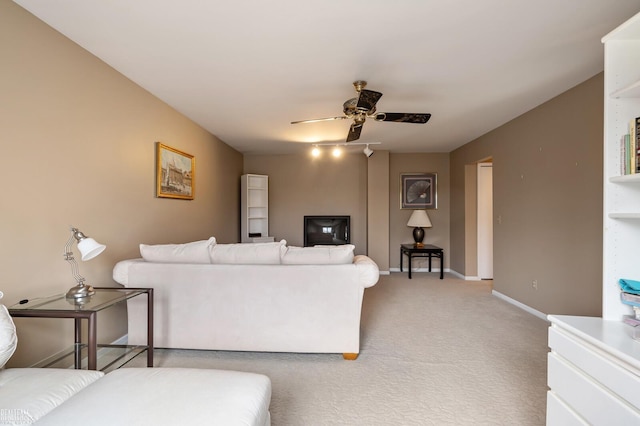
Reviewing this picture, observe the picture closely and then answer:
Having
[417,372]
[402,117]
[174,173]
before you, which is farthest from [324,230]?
[417,372]

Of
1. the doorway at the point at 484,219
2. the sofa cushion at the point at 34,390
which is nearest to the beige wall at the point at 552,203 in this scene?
the doorway at the point at 484,219

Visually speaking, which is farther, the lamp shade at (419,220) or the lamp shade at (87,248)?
the lamp shade at (419,220)

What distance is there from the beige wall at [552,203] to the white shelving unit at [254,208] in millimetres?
4089

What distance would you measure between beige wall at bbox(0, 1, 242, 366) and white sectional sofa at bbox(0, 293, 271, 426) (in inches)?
33.9

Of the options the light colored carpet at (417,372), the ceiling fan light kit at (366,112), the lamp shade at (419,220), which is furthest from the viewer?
the lamp shade at (419,220)

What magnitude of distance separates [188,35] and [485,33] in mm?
2074

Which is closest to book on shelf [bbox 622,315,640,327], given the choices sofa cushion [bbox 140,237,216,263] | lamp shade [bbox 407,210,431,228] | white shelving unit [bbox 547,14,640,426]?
white shelving unit [bbox 547,14,640,426]

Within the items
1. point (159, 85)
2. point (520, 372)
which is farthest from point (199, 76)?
point (520, 372)

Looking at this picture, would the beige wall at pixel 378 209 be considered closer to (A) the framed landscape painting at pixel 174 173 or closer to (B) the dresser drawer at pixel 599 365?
(A) the framed landscape painting at pixel 174 173

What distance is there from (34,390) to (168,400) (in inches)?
21.5

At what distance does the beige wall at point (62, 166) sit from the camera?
1.85 metres

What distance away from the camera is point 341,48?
2311 millimetres

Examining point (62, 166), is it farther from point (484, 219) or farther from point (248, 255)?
point (484, 219)

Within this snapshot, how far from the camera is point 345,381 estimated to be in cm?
215
